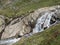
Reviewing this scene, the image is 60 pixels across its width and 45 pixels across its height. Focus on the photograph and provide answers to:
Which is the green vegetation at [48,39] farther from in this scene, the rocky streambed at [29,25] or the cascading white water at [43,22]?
the cascading white water at [43,22]

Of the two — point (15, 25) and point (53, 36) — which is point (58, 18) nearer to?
point (15, 25)

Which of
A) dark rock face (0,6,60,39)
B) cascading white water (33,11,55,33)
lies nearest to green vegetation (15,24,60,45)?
cascading white water (33,11,55,33)

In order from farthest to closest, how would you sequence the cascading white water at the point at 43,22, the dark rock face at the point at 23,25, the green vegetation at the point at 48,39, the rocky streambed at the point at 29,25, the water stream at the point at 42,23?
the dark rock face at the point at 23,25 < the rocky streambed at the point at 29,25 < the cascading white water at the point at 43,22 < the water stream at the point at 42,23 < the green vegetation at the point at 48,39

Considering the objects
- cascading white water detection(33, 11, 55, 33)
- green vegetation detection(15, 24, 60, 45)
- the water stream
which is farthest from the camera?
cascading white water detection(33, 11, 55, 33)

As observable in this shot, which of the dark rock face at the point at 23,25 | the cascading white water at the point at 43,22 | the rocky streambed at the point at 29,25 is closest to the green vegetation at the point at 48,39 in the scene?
the rocky streambed at the point at 29,25

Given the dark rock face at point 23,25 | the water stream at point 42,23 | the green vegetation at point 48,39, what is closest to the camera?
the green vegetation at point 48,39

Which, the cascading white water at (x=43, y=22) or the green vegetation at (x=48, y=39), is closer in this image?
the green vegetation at (x=48, y=39)

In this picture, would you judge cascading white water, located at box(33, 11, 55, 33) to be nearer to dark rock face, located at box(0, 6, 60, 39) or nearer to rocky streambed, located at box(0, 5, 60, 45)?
rocky streambed, located at box(0, 5, 60, 45)

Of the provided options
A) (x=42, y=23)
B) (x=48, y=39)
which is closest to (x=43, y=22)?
(x=42, y=23)

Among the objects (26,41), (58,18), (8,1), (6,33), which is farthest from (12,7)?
(26,41)
